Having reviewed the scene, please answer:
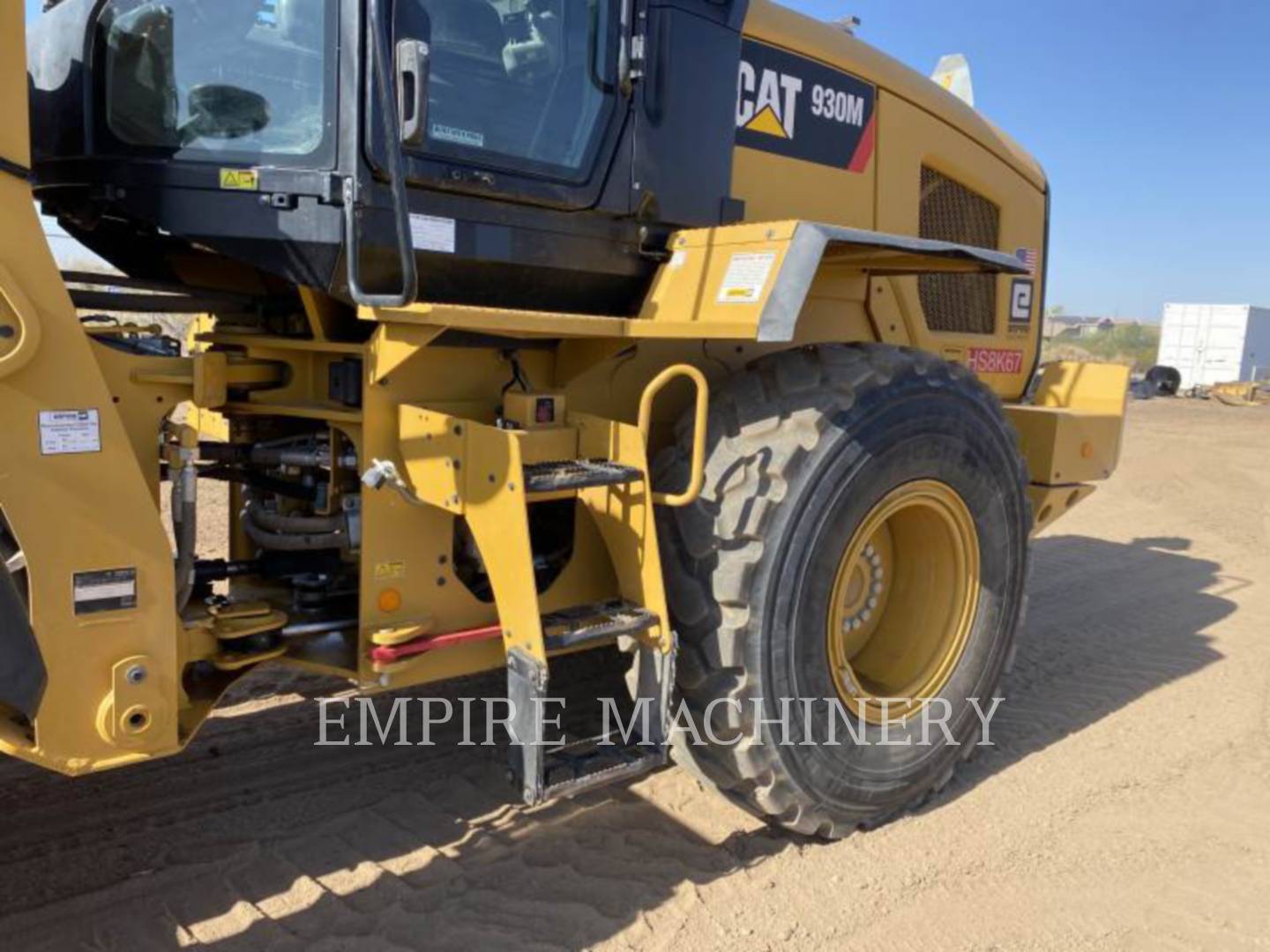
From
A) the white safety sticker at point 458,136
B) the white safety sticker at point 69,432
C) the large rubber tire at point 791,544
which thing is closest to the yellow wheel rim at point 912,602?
the large rubber tire at point 791,544

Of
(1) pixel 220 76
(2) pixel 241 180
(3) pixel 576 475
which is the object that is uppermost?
(1) pixel 220 76

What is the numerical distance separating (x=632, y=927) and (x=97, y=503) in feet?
5.48

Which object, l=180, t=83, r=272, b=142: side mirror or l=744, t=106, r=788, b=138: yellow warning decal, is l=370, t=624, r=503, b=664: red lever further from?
l=744, t=106, r=788, b=138: yellow warning decal

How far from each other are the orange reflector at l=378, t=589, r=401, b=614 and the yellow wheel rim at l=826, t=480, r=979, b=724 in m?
1.49

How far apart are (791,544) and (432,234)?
49.8 inches

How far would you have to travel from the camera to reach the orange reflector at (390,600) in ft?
9.03

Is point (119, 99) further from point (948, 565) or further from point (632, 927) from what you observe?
point (948, 565)

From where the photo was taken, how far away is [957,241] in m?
4.59

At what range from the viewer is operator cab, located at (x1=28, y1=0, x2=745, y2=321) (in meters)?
2.44

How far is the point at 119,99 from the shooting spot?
2.63 meters

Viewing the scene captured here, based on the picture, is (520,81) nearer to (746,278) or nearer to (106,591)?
(746,278)

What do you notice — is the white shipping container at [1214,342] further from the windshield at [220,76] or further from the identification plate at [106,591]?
the identification plate at [106,591]

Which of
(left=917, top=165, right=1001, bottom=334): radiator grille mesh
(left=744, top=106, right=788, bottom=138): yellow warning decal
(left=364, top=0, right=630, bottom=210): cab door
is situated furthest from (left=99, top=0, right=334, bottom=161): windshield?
(left=917, top=165, right=1001, bottom=334): radiator grille mesh

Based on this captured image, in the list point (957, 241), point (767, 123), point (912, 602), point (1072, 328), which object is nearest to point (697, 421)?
point (767, 123)
